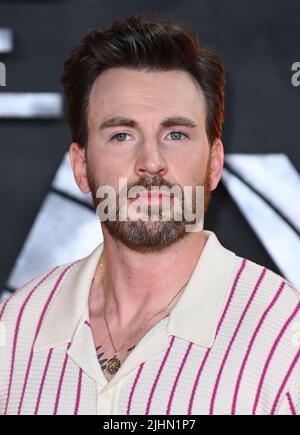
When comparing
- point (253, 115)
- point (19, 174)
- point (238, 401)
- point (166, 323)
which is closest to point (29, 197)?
point (19, 174)

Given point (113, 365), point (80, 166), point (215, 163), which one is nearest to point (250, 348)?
point (113, 365)

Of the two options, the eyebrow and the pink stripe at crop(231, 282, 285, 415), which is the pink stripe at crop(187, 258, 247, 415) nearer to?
the pink stripe at crop(231, 282, 285, 415)

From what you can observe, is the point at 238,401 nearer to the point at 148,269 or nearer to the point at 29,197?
the point at 148,269

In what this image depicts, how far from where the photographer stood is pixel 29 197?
10.2ft

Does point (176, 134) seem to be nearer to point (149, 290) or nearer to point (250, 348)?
point (149, 290)

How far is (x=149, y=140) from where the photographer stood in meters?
1.91

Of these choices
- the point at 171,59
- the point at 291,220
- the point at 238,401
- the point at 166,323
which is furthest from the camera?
the point at 291,220

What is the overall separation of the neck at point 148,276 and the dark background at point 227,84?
1.12 m

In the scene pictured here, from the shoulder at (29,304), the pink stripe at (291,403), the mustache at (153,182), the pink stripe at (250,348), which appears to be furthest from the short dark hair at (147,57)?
the pink stripe at (291,403)

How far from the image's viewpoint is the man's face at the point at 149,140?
1.89 m

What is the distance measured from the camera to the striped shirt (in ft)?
5.62

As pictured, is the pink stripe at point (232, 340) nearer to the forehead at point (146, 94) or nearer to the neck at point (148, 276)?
the neck at point (148, 276)

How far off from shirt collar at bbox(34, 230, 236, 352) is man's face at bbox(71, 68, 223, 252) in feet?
0.29
